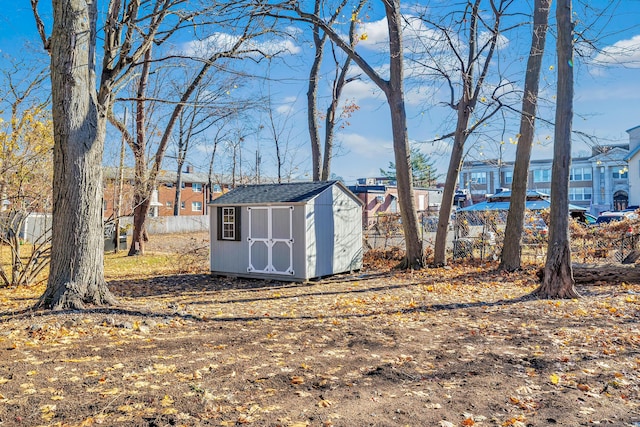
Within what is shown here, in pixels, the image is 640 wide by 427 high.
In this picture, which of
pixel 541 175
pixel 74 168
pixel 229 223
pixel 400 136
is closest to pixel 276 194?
pixel 229 223

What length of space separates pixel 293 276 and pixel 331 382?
25.4 ft

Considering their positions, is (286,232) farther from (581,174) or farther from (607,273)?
(581,174)

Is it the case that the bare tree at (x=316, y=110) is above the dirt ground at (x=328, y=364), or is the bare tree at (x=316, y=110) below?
above

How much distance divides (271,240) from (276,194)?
1.28 m

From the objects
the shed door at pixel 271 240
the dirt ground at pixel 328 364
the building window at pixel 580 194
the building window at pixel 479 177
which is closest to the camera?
the dirt ground at pixel 328 364

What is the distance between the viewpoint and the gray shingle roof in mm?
11963

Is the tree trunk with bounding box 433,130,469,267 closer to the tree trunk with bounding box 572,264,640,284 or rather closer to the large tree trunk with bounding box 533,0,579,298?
the tree trunk with bounding box 572,264,640,284

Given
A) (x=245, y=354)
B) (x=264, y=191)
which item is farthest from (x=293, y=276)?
(x=245, y=354)

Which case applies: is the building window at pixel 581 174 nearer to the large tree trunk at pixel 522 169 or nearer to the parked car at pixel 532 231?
the parked car at pixel 532 231

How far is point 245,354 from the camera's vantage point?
4.93 meters

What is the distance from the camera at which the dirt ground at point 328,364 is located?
11.3 feet

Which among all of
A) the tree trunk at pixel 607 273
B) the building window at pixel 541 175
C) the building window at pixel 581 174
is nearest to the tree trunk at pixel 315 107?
the tree trunk at pixel 607 273

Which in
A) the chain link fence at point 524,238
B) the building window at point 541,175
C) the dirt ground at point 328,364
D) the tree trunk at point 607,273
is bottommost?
the dirt ground at point 328,364

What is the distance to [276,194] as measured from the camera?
41.2 ft
